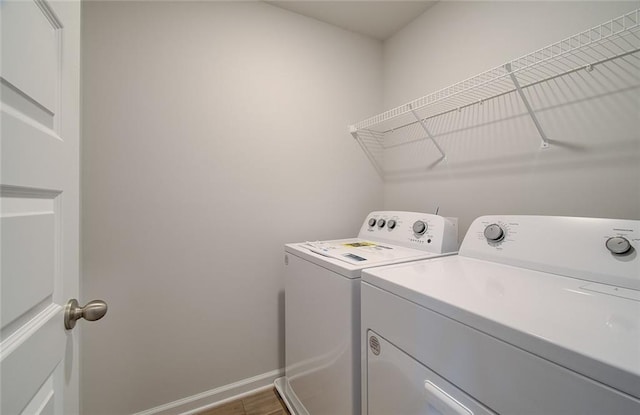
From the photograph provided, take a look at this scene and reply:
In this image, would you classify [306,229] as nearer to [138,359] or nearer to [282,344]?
[282,344]

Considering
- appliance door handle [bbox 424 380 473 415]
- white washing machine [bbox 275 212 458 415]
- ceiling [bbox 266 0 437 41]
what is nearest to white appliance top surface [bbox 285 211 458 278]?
white washing machine [bbox 275 212 458 415]

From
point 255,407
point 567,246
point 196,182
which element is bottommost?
point 255,407

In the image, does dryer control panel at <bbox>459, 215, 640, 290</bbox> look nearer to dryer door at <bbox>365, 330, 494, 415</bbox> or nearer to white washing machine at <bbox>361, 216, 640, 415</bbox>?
white washing machine at <bbox>361, 216, 640, 415</bbox>

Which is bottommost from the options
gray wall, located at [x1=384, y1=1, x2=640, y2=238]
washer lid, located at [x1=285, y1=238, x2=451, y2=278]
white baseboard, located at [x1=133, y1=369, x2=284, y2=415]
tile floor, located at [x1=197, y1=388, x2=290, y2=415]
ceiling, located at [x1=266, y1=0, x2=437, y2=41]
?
tile floor, located at [x1=197, y1=388, x2=290, y2=415]

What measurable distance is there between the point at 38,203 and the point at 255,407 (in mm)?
1517

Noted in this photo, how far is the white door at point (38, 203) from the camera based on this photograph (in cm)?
39

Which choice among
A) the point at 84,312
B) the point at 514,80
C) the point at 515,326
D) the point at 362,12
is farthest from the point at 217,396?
the point at 362,12

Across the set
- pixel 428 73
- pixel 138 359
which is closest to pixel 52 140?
pixel 138 359

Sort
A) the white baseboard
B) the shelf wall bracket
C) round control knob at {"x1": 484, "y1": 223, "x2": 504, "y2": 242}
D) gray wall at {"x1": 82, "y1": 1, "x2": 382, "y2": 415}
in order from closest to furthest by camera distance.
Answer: round control knob at {"x1": 484, "y1": 223, "x2": 504, "y2": 242} < gray wall at {"x1": 82, "y1": 1, "x2": 382, "y2": 415} < the white baseboard < the shelf wall bracket

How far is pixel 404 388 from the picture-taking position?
705 mm

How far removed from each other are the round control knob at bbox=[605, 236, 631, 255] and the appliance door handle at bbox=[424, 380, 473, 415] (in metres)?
0.68

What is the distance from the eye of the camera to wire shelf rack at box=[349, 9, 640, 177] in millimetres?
893

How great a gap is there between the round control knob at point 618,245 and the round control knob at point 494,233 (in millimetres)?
291

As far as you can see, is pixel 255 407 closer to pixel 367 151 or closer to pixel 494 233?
pixel 494 233
